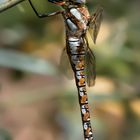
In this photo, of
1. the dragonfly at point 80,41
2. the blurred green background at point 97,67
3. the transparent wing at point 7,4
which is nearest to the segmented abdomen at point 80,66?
the dragonfly at point 80,41

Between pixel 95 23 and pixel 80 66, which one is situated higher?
pixel 95 23

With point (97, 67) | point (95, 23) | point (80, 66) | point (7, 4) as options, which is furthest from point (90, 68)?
point (97, 67)

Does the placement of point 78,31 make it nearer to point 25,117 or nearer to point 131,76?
point 131,76

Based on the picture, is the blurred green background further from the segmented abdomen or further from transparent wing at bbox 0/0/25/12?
transparent wing at bbox 0/0/25/12

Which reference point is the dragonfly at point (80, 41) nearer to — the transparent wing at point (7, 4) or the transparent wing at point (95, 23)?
the transparent wing at point (95, 23)

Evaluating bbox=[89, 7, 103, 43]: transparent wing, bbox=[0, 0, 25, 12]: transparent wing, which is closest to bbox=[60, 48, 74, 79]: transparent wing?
bbox=[89, 7, 103, 43]: transparent wing

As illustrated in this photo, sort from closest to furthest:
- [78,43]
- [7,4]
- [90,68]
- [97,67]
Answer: [7,4] → [78,43] → [90,68] → [97,67]

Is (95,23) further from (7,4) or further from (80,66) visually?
(7,4)
